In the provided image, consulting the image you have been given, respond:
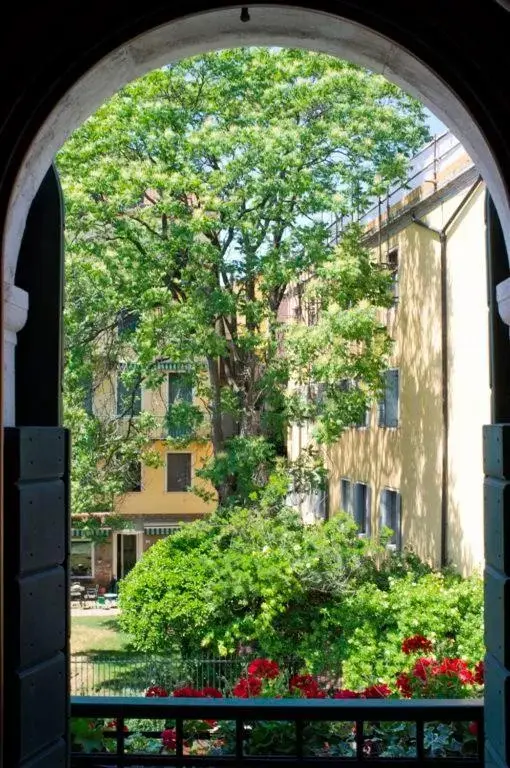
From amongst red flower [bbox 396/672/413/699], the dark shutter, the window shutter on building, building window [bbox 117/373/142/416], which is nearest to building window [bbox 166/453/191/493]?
the dark shutter

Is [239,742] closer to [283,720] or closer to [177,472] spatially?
[283,720]

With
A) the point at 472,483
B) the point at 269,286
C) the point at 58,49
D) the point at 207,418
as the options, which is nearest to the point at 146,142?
the point at 269,286

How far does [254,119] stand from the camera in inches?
534

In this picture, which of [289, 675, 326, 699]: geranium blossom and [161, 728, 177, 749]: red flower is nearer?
[161, 728, 177, 749]: red flower

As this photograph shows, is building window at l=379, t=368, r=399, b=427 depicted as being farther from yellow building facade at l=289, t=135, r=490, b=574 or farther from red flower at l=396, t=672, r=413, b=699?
red flower at l=396, t=672, r=413, b=699

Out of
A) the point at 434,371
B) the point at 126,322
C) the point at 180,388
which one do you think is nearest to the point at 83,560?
the point at 180,388

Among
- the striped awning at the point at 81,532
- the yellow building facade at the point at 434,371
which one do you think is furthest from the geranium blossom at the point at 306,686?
the striped awning at the point at 81,532

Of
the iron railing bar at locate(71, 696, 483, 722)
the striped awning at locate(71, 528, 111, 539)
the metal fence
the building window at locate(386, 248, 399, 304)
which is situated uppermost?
the building window at locate(386, 248, 399, 304)

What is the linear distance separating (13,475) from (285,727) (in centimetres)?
155

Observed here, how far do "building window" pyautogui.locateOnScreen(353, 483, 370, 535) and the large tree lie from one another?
2.43 m

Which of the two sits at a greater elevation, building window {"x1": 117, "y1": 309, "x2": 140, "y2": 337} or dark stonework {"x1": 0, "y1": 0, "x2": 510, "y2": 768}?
building window {"x1": 117, "y1": 309, "x2": 140, "y2": 337}

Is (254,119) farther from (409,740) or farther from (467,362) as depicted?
(409,740)

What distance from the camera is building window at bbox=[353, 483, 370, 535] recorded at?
15938mm

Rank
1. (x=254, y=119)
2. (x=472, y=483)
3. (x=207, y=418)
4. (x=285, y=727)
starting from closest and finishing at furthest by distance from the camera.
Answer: (x=285, y=727)
(x=472, y=483)
(x=254, y=119)
(x=207, y=418)
